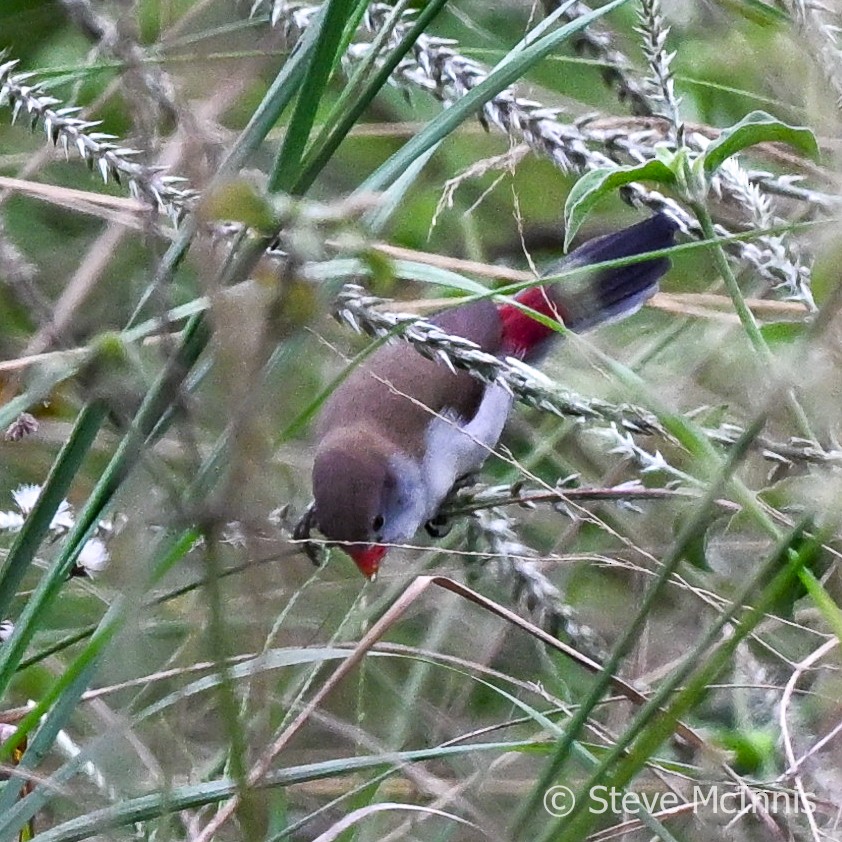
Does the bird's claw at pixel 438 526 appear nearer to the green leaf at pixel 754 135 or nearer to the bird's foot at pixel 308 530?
the bird's foot at pixel 308 530

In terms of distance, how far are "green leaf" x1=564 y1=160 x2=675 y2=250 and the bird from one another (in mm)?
981

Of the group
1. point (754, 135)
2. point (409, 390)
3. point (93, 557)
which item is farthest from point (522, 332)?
point (754, 135)

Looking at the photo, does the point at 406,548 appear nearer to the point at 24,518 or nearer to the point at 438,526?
the point at 24,518

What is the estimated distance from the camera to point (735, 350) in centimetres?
108

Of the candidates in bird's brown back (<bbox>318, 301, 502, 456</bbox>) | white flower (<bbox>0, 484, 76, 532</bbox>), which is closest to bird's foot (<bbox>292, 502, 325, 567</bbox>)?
bird's brown back (<bbox>318, 301, 502, 456</bbox>)

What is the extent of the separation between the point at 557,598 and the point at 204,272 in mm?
842

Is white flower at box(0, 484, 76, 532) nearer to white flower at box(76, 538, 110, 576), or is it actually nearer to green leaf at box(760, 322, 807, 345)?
white flower at box(76, 538, 110, 576)

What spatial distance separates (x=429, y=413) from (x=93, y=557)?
2.74 feet

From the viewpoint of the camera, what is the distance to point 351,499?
194 cm

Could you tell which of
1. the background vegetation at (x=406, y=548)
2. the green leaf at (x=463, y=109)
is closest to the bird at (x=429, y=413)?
the background vegetation at (x=406, y=548)

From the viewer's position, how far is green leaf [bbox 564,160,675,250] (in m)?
0.89

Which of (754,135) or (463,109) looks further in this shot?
(463,109)

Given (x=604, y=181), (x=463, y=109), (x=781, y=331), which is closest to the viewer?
(x=604, y=181)

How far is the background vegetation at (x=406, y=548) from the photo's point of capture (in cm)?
65
